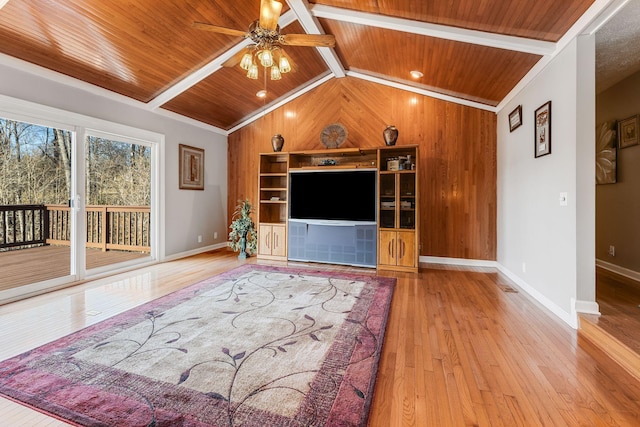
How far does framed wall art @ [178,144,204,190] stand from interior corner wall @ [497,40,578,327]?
5452 millimetres

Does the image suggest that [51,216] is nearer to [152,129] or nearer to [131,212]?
[131,212]

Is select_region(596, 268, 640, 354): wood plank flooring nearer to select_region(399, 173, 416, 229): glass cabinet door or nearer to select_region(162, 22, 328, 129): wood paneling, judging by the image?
select_region(399, 173, 416, 229): glass cabinet door

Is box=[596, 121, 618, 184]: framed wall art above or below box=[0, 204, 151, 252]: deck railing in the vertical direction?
above

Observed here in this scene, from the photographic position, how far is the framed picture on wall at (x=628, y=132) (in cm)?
347

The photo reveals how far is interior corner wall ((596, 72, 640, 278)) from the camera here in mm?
3520


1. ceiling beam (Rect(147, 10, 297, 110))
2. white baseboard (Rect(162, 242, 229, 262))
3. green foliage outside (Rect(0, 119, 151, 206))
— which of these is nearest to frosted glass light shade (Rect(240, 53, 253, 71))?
ceiling beam (Rect(147, 10, 297, 110))

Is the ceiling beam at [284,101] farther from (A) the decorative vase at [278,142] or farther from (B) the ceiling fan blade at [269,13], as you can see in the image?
(B) the ceiling fan blade at [269,13]

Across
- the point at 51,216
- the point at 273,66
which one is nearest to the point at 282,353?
the point at 273,66

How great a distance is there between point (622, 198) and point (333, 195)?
396cm

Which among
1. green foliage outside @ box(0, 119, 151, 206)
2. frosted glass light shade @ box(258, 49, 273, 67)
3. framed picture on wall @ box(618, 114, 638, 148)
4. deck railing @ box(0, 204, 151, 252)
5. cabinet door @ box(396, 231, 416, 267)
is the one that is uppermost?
frosted glass light shade @ box(258, 49, 273, 67)

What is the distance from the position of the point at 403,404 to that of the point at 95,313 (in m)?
2.91

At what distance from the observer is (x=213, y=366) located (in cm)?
189

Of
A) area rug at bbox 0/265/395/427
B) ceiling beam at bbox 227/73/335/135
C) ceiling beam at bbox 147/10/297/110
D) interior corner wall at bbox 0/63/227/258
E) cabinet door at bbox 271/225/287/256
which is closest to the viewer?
area rug at bbox 0/265/395/427

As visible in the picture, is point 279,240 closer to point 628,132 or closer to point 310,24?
point 310,24
